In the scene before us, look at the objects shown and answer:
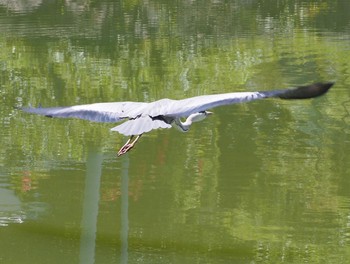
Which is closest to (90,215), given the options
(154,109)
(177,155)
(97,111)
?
(97,111)

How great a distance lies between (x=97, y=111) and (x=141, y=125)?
1.72ft

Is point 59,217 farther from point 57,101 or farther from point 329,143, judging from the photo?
→ point 57,101

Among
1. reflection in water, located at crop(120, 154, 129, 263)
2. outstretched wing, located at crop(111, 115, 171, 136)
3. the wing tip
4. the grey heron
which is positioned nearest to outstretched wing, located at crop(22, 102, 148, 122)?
the grey heron

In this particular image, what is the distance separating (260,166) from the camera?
10195 mm

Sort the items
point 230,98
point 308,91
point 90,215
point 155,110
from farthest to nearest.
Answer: point 90,215 < point 155,110 < point 230,98 < point 308,91

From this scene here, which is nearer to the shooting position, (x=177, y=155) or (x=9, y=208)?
(x=9, y=208)

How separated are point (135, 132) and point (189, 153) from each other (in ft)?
13.6

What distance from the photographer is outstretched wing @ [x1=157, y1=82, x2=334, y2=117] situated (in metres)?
6.37

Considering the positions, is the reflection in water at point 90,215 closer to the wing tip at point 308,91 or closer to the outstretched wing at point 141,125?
the outstretched wing at point 141,125

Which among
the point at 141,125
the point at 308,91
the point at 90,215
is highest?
the point at 308,91

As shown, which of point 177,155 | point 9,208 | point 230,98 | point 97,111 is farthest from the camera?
point 177,155

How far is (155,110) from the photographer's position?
23.4 ft

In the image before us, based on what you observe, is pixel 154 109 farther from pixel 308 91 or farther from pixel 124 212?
pixel 124 212

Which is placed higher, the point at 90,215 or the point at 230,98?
the point at 230,98
